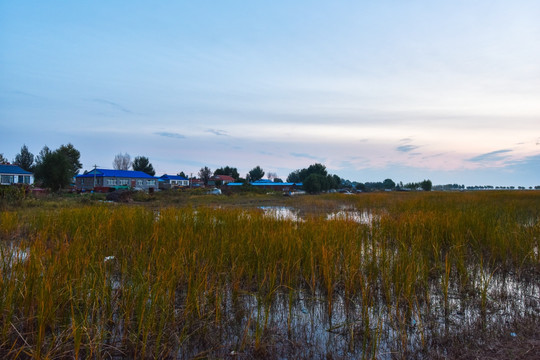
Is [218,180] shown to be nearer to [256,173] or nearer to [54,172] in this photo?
[256,173]

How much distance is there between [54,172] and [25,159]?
83.7 ft

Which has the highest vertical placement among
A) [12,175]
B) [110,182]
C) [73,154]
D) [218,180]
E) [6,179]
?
[73,154]

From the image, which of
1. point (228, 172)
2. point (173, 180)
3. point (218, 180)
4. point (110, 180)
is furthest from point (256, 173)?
point (110, 180)

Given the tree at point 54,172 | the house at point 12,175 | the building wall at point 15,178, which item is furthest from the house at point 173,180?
the tree at point 54,172

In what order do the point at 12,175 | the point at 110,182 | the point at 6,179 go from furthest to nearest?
1. the point at 110,182
2. the point at 12,175
3. the point at 6,179

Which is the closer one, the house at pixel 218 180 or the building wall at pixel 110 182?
the building wall at pixel 110 182

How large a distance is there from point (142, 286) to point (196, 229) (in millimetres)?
3642

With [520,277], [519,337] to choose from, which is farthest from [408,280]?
[520,277]

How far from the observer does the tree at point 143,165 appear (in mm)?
63250

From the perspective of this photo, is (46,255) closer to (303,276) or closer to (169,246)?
(169,246)

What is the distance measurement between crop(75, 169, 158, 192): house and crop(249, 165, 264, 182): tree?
36.9 meters

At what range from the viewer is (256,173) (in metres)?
86.4

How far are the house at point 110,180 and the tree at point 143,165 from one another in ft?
38.5

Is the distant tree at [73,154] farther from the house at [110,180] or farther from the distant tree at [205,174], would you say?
the distant tree at [205,174]
